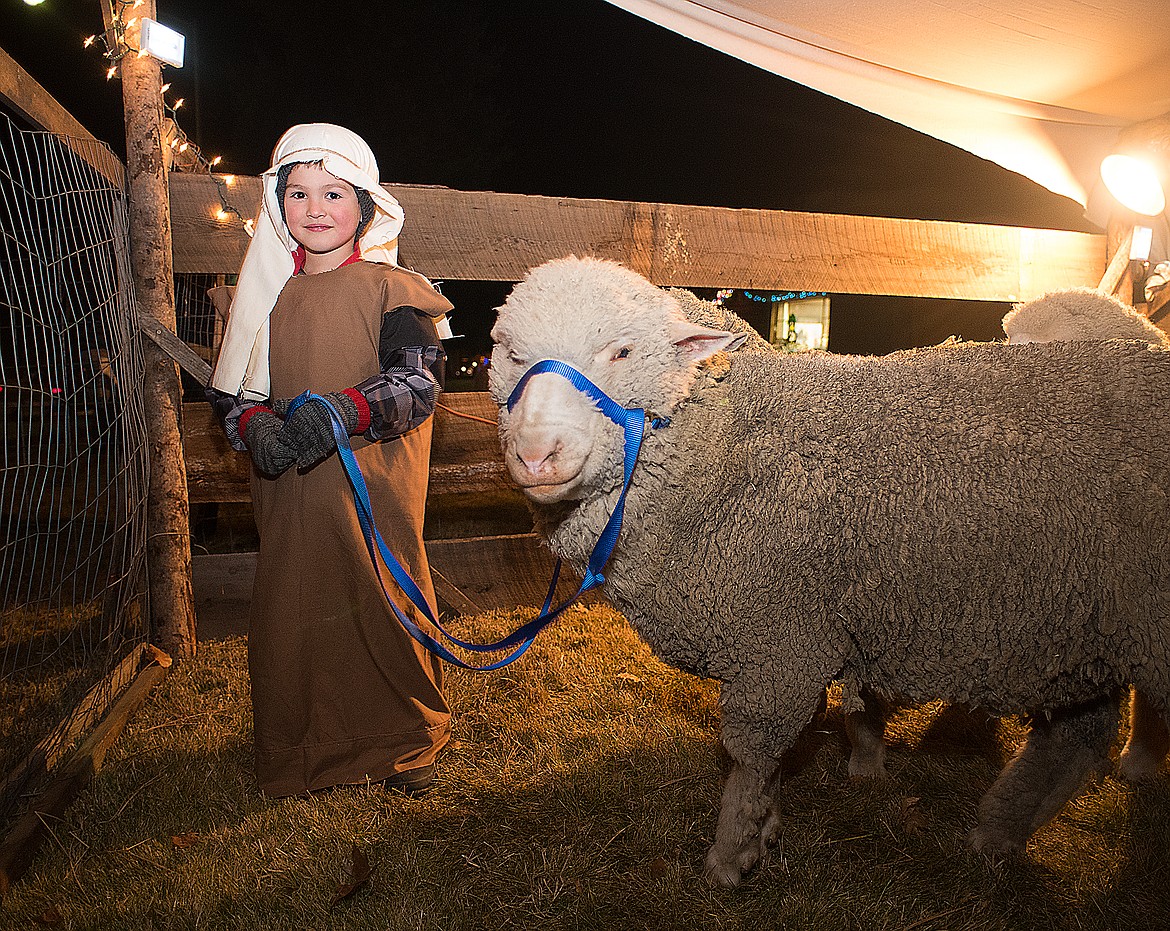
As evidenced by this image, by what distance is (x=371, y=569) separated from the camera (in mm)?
2516

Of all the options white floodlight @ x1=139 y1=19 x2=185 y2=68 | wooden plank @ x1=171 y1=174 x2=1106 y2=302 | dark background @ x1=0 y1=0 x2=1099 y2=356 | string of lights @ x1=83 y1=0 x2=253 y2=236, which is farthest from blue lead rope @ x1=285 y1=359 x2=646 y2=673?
dark background @ x1=0 y1=0 x2=1099 y2=356

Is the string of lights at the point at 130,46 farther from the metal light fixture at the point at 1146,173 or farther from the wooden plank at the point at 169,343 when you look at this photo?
the metal light fixture at the point at 1146,173

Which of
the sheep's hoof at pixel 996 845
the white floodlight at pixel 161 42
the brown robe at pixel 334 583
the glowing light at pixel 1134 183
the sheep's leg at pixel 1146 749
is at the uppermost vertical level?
the white floodlight at pixel 161 42

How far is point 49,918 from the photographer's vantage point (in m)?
2.01

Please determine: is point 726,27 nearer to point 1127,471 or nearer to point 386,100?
point 1127,471

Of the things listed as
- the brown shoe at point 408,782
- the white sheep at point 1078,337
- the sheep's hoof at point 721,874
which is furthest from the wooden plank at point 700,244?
the sheep's hoof at point 721,874

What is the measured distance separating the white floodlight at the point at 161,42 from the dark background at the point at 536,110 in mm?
9460

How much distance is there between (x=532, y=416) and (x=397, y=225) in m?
1.28

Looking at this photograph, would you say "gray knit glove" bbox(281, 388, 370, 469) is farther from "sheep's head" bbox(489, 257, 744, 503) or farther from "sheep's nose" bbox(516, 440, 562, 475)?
"sheep's nose" bbox(516, 440, 562, 475)

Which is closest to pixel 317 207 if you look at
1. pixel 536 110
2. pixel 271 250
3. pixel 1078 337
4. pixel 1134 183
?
pixel 271 250

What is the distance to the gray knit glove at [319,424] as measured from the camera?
2.21 meters

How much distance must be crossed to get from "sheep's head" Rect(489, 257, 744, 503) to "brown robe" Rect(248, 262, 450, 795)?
2.37 feet

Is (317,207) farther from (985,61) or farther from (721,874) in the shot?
(985,61)

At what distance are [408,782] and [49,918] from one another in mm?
1019
